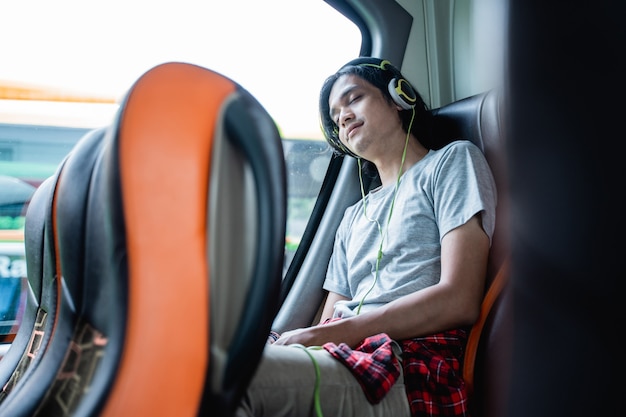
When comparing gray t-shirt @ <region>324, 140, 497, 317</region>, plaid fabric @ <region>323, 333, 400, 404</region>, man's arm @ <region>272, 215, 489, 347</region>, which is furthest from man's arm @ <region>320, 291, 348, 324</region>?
plaid fabric @ <region>323, 333, 400, 404</region>

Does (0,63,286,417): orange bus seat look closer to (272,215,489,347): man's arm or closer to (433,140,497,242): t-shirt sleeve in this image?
(272,215,489,347): man's arm

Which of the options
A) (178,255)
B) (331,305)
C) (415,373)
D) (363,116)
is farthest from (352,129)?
(178,255)

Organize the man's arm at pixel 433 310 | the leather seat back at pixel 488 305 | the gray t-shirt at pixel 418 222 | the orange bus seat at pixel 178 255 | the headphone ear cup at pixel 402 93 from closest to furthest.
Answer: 1. the orange bus seat at pixel 178 255
2. the leather seat back at pixel 488 305
3. the man's arm at pixel 433 310
4. the gray t-shirt at pixel 418 222
5. the headphone ear cup at pixel 402 93

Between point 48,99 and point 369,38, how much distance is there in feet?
3.90

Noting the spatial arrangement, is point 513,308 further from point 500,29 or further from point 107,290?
point 107,290

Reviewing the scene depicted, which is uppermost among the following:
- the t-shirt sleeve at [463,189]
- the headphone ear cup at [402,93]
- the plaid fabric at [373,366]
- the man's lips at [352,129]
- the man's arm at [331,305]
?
the headphone ear cup at [402,93]

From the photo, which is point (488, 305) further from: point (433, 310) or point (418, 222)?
point (418, 222)

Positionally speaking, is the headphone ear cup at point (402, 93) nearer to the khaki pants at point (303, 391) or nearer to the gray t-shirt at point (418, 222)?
the gray t-shirt at point (418, 222)

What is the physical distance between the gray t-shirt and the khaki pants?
35 cm

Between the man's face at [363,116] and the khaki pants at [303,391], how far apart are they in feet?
2.60

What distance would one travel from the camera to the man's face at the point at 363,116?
1645mm

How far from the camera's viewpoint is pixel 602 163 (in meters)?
0.44

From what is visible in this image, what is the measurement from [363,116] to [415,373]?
0.84m

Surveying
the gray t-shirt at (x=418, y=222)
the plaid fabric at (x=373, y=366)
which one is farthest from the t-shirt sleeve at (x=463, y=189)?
the plaid fabric at (x=373, y=366)
